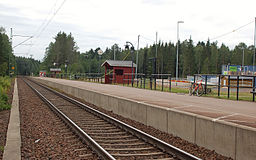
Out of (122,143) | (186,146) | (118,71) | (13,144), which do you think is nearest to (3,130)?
(13,144)

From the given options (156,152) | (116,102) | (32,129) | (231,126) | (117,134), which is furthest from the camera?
(116,102)

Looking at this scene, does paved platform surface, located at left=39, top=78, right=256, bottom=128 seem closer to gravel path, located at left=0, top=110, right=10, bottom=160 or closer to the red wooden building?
gravel path, located at left=0, top=110, right=10, bottom=160

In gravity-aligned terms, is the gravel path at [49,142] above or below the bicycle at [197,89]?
below

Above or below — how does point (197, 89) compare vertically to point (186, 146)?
above

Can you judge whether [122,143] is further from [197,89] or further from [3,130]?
[197,89]

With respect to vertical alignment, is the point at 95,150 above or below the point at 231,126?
below

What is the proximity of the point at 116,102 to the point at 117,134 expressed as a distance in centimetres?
483

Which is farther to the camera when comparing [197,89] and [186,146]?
[197,89]

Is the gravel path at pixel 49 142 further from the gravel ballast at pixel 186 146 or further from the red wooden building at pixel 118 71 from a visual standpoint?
the red wooden building at pixel 118 71

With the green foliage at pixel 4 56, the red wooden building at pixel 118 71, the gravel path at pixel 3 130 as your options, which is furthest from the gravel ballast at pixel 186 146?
the green foliage at pixel 4 56

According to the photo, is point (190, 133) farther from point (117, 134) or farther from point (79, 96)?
point (79, 96)

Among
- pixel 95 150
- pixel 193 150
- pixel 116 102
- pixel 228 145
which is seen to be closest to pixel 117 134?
pixel 95 150

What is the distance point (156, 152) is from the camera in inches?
276

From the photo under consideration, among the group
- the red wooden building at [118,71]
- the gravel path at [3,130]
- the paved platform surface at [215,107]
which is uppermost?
the red wooden building at [118,71]
